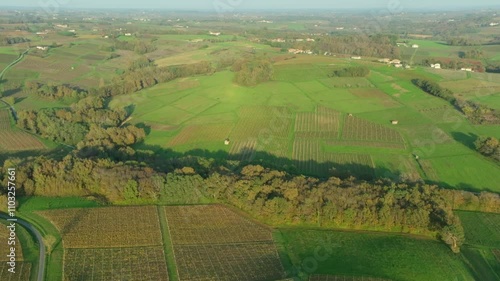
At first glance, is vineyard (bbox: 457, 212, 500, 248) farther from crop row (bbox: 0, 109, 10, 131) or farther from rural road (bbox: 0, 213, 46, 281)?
crop row (bbox: 0, 109, 10, 131)

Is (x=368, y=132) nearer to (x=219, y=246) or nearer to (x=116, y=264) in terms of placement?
(x=219, y=246)

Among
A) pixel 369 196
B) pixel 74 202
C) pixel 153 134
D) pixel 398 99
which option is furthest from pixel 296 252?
pixel 398 99

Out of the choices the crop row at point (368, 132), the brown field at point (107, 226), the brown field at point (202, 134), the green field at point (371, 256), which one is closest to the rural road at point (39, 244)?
the brown field at point (107, 226)

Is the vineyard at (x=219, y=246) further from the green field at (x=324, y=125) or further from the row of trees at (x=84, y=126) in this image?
the row of trees at (x=84, y=126)

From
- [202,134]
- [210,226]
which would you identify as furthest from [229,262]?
[202,134]

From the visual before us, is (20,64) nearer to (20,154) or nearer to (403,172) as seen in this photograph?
(20,154)

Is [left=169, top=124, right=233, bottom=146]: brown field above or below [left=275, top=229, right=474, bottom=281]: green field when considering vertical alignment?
above

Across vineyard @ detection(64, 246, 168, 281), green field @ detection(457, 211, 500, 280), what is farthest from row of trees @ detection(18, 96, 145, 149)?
green field @ detection(457, 211, 500, 280)
